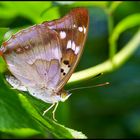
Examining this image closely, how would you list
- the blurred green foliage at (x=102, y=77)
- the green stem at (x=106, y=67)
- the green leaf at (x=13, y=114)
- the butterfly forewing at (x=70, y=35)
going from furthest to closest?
the blurred green foliage at (x=102, y=77) < the green stem at (x=106, y=67) < the butterfly forewing at (x=70, y=35) < the green leaf at (x=13, y=114)

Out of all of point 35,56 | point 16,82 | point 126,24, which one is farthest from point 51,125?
point 126,24

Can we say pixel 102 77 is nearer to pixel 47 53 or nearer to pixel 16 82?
pixel 47 53

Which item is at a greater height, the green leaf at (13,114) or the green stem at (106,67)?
the green leaf at (13,114)

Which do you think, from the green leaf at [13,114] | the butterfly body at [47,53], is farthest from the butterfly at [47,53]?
the green leaf at [13,114]

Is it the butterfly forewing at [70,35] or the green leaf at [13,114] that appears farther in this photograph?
the butterfly forewing at [70,35]

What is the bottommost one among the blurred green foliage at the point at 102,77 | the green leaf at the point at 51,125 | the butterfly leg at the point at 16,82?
the blurred green foliage at the point at 102,77

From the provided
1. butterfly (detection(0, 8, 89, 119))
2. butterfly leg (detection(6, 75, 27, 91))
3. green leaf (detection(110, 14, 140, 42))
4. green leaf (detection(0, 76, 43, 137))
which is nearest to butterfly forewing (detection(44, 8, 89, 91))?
butterfly (detection(0, 8, 89, 119))

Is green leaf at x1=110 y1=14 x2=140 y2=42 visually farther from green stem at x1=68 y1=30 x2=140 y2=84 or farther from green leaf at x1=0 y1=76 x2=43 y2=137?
green leaf at x1=0 y1=76 x2=43 y2=137

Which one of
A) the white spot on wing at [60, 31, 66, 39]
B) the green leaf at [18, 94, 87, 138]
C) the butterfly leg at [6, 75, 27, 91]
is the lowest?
→ the butterfly leg at [6, 75, 27, 91]

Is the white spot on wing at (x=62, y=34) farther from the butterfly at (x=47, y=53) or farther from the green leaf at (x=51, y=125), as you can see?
the green leaf at (x=51, y=125)
